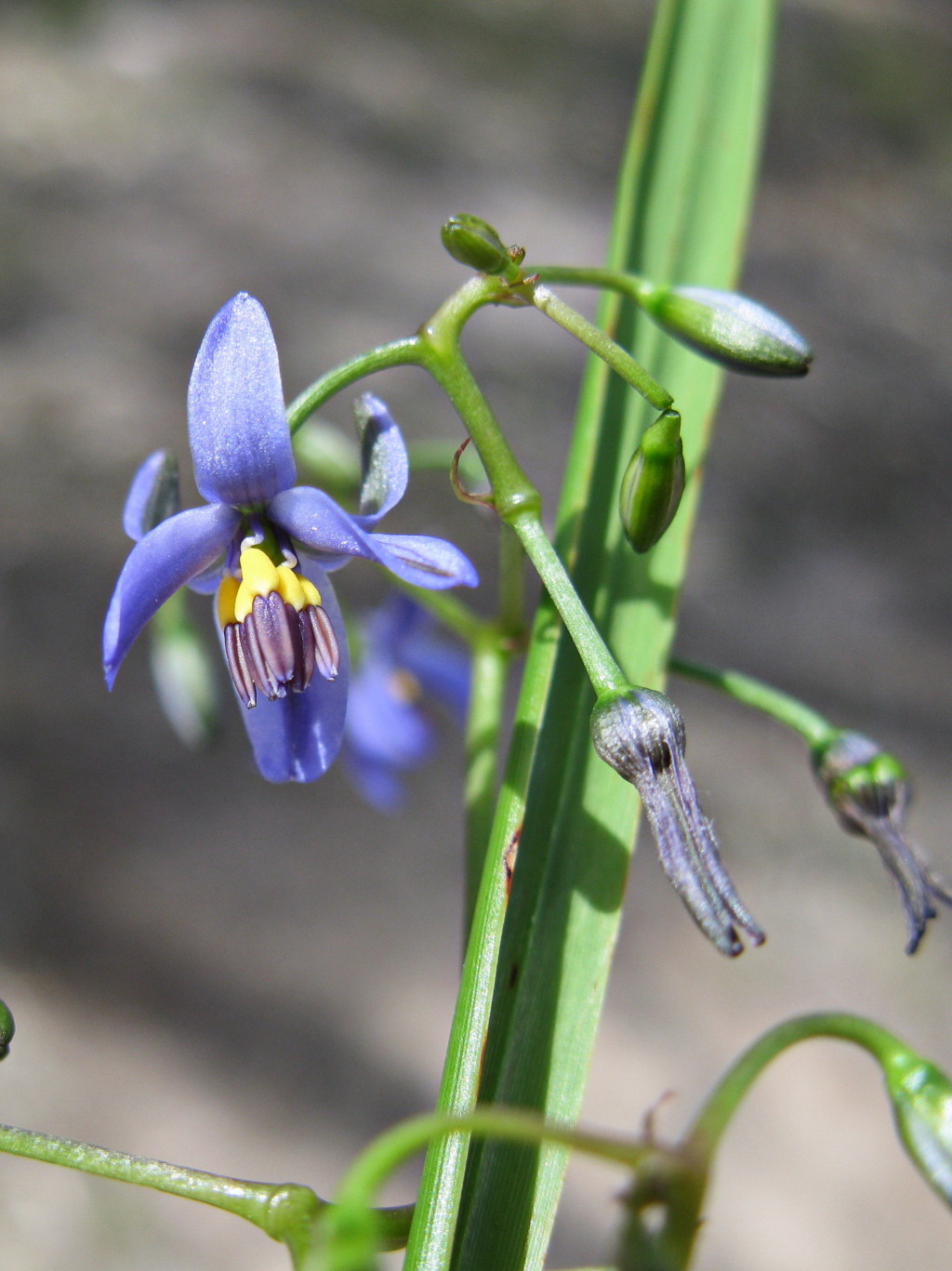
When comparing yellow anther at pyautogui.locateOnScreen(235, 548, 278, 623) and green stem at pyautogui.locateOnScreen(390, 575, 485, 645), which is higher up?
green stem at pyautogui.locateOnScreen(390, 575, 485, 645)

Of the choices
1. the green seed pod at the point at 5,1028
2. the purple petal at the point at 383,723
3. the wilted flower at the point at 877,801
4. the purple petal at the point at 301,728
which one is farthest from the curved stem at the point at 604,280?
the purple petal at the point at 383,723

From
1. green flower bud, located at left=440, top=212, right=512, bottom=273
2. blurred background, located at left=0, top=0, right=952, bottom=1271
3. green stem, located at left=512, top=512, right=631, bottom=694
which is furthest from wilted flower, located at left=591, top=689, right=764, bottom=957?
blurred background, located at left=0, top=0, right=952, bottom=1271

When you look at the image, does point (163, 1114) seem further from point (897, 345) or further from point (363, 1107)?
point (897, 345)

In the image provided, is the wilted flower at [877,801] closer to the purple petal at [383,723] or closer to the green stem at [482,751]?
the green stem at [482,751]

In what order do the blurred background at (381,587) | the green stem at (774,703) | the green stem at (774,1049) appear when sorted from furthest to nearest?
the blurred background at (381,587)
the green stem at (774,703)
the green stem at (774,1049)

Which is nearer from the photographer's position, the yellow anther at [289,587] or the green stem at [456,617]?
the yellow anther at [289,587]

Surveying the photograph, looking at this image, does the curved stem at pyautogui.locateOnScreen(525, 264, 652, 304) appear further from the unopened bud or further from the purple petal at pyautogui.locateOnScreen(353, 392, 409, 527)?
the unopened bud

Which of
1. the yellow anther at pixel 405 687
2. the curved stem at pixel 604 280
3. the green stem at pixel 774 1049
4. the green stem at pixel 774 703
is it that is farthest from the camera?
the yellow anther at pixel 405 687

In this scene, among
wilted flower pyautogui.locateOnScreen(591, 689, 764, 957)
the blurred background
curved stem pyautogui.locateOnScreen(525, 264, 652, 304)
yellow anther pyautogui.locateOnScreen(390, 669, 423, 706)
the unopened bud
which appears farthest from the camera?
the blurred background
